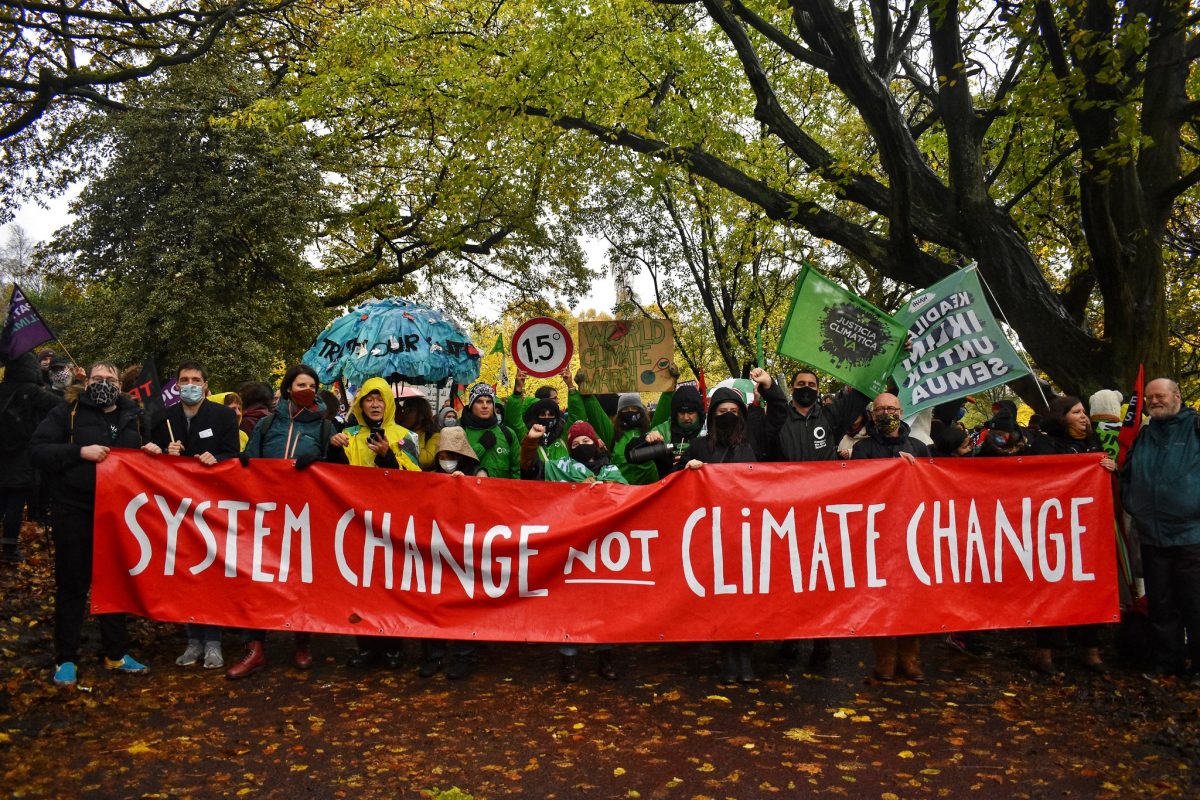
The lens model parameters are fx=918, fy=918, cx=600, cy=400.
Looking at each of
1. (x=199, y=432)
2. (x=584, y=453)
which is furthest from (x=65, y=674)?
(x=584, y=453)

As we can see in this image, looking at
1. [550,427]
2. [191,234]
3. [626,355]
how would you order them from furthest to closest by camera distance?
[191,234] < [626,355] < [550,427]

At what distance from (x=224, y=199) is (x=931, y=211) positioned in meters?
14.2

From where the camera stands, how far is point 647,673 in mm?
6223

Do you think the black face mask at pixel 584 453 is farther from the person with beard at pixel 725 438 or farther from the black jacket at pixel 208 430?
the black jacket at pixel 208 430

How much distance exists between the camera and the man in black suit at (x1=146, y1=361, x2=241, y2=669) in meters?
6.23

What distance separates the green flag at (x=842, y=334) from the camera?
6559mm

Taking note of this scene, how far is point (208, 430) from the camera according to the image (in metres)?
6.30

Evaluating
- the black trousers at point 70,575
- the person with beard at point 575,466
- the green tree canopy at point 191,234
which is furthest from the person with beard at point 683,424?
the green tree canopy at point 191,234

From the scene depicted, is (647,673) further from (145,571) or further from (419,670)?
(145,571)

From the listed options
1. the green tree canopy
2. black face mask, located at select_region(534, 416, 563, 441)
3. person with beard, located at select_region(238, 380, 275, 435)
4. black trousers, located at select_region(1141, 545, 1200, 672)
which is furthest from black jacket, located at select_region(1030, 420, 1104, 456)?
the green tree canopy

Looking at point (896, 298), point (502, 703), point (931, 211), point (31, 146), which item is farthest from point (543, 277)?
point (502, 703)

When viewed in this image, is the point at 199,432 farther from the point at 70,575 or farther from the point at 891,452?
the point at 891,452

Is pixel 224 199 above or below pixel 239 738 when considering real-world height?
above

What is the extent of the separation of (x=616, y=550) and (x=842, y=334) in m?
2.26
